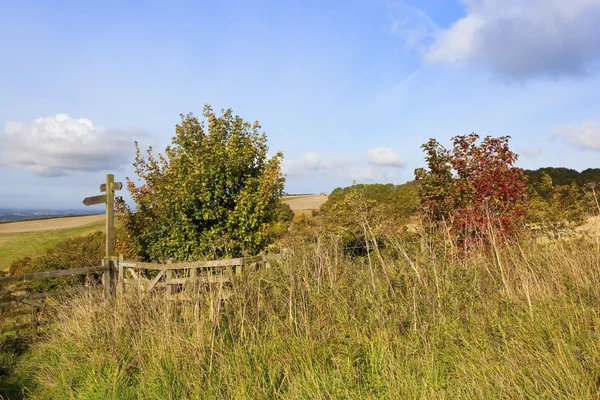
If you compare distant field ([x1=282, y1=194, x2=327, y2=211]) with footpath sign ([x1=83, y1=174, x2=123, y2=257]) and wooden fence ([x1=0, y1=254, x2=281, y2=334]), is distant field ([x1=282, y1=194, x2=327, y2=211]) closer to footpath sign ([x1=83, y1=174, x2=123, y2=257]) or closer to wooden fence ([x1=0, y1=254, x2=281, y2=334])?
footpath sign ([x1=83, y1=174, x2=123, y2=257])

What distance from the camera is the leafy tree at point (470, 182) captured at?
9086 millimetres

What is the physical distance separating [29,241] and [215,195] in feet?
106

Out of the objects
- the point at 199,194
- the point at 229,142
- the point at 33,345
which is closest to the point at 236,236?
the point at 199,194

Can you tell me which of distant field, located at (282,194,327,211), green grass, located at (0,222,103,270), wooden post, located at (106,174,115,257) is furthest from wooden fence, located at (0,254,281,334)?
distant field, located at (282,194,327,211)

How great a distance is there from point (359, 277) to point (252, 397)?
2.06 meters

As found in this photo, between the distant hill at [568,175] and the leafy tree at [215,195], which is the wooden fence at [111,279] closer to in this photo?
the leafy tree at [215,195]

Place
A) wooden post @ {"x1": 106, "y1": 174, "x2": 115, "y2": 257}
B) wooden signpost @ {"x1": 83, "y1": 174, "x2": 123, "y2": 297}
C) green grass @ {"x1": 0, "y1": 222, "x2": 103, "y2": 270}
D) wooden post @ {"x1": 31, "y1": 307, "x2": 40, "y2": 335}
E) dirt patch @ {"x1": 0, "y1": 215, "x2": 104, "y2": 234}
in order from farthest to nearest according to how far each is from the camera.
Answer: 1. dirt patch @ {"x1": 0, "y1": 215, "x2": 104, "y2": 234}
2. green grass @ {"x1": 0, "y1": 222, "x2": 103, "y2": 270}
3. wooden post @ {"x1": 106, "y1": 174, "x2": 115, "y2": 257}
4. wooden signpost @ {"x1": 83, "y1": 174, "x2": 123, "y2": 297}
5. wooden post @ {"x1": 31, "y1": 307, "x2": 40, "y2": 335}

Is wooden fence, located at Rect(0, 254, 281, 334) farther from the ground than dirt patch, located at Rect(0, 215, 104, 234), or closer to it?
closer to it

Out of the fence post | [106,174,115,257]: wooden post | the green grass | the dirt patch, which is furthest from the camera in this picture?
the dirt patch

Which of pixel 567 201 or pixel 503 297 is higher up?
pixel 567 201

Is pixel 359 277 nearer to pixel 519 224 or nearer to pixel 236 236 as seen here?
pixel 519 224

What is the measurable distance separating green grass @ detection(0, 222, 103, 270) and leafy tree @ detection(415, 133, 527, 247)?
27152 millimetres

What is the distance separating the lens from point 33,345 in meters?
7.47

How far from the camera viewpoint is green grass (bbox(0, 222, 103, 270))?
3002 centimetres
